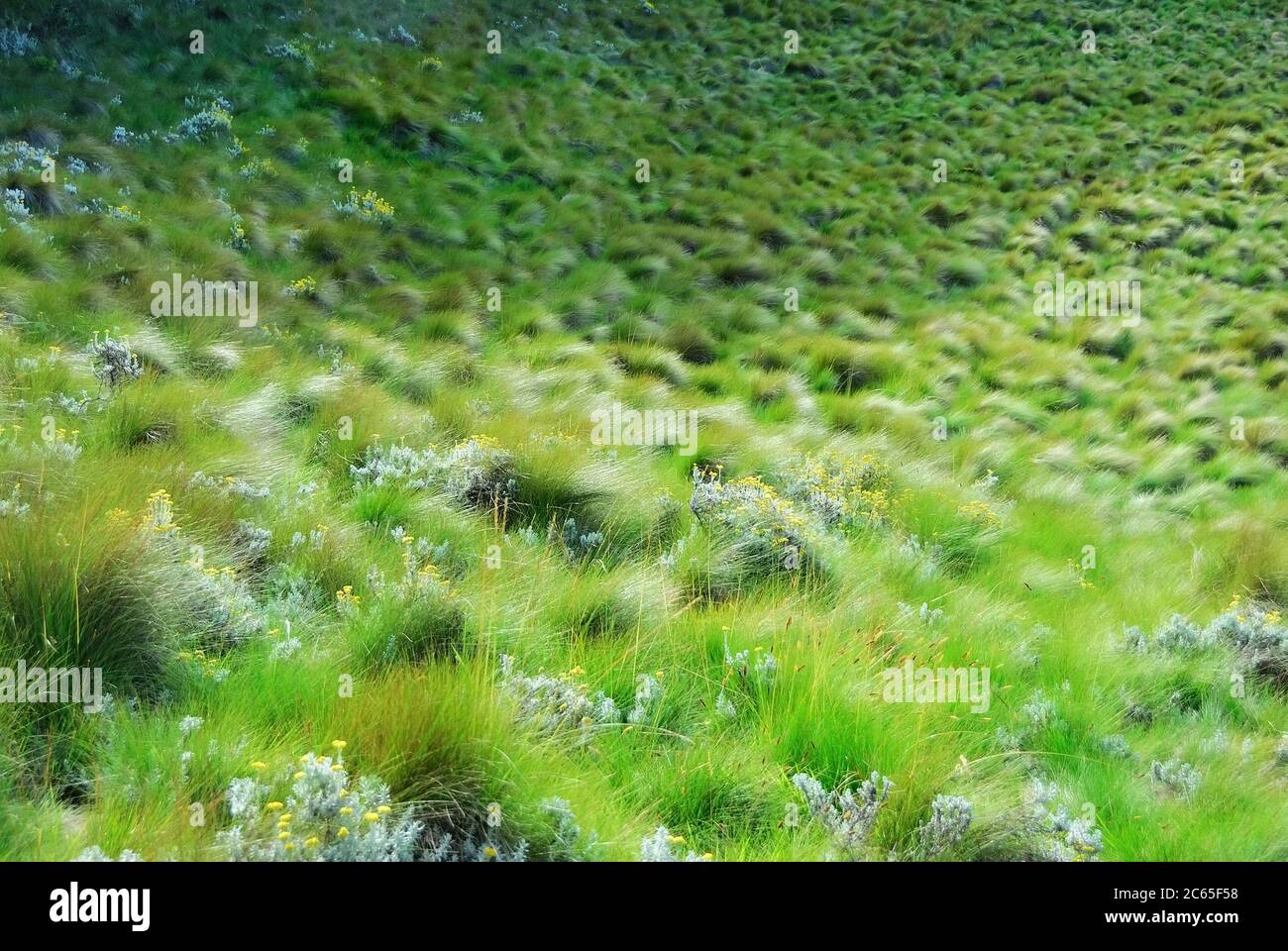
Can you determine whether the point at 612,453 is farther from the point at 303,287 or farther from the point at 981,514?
the point at 303,287

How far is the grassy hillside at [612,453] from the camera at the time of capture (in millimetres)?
2857

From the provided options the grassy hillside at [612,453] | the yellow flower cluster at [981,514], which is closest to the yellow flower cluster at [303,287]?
the grassy hillside at [612,453]

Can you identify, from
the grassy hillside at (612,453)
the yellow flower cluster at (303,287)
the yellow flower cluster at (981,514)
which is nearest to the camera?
the grassy hillside at (612,453)

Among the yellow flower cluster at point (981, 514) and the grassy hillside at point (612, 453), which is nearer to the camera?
the grassy hillside at point (612, 453)

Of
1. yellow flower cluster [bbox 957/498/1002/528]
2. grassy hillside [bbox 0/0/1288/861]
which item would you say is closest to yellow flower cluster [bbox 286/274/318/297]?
grassy hillside [bbox 0/0/1288/861]

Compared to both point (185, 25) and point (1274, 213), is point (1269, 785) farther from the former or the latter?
point (185, 25)

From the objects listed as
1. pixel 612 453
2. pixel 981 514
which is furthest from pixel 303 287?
pixel 981 514

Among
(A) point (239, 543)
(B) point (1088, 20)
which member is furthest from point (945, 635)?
(B) point (1088, 20)

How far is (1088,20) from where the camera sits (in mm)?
20047

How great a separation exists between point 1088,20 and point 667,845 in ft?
75.9

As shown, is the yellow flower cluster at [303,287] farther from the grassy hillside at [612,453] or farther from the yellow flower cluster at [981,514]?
the yellow flower cluster at [981,514]

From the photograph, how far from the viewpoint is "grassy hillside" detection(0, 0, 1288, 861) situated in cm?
286

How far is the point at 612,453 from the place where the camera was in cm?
598
